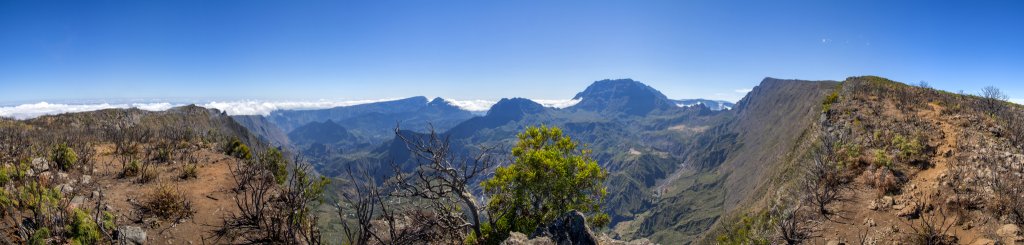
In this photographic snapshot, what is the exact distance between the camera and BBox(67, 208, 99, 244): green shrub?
1401cm

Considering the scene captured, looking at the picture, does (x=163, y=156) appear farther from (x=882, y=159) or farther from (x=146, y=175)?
(x=882, y=159)

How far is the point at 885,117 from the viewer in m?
36.4

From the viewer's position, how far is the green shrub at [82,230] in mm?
14008

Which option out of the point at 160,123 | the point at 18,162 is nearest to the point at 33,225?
the point at 18,162

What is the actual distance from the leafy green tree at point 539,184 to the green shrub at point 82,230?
1496cm

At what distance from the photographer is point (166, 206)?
18.5m

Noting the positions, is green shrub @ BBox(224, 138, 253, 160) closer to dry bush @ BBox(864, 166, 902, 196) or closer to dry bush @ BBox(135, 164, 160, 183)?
dry bush @ BBox(135, 164, 160, 183)

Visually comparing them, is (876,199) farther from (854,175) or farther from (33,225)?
(33,225)

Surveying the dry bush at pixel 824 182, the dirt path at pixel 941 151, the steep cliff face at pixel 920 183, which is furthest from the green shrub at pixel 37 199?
the dirt path at pixel 941 151

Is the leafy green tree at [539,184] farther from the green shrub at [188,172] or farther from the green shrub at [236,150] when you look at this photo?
the green shrub at [236,150]

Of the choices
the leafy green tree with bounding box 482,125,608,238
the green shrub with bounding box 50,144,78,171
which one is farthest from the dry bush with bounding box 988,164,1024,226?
the green shrub with bounding box 50,144,78,171


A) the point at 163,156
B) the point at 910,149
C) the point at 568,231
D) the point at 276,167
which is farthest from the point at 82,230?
the point at 910,149

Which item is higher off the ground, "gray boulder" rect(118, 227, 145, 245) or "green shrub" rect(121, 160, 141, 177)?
"green shrub" rect(121, 160, 141, 177)

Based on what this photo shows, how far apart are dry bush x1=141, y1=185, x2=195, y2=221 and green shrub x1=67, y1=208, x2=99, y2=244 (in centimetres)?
402
